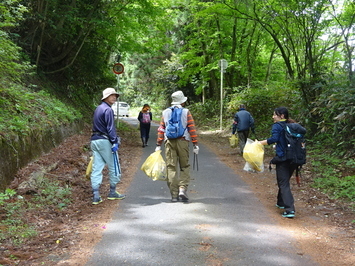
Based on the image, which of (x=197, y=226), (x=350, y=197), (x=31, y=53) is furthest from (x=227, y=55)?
(x=197, y=226)

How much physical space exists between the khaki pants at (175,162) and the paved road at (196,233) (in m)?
0.37

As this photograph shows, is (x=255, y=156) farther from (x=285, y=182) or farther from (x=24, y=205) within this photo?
(x=24, y=205)

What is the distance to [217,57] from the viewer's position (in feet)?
78.3

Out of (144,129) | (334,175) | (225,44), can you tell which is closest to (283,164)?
(334,175)

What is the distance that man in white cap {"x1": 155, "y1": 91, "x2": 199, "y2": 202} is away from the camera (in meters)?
6.46

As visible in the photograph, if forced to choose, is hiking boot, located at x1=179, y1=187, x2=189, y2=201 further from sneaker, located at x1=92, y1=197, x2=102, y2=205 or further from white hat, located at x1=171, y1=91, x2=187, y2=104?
white hat, located at x1=171, y1=91, x2=187, y2=104

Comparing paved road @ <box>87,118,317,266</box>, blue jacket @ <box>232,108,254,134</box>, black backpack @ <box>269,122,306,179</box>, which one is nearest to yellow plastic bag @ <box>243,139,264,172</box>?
black backpack @ <box>269,122,306,179</box>

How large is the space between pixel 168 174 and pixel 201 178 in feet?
7.31

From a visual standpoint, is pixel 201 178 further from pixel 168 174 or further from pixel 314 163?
pixel 314 163

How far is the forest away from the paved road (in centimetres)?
258

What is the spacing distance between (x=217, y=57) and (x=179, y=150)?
60.6ft

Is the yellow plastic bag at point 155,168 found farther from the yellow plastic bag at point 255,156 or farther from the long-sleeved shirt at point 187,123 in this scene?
the yellow plastic bag at point 255,156

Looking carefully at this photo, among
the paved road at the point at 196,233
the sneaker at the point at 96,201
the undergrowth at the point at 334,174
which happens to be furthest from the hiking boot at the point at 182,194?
the undergrowth at the point at 334,174

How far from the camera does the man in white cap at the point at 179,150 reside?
6.46m
